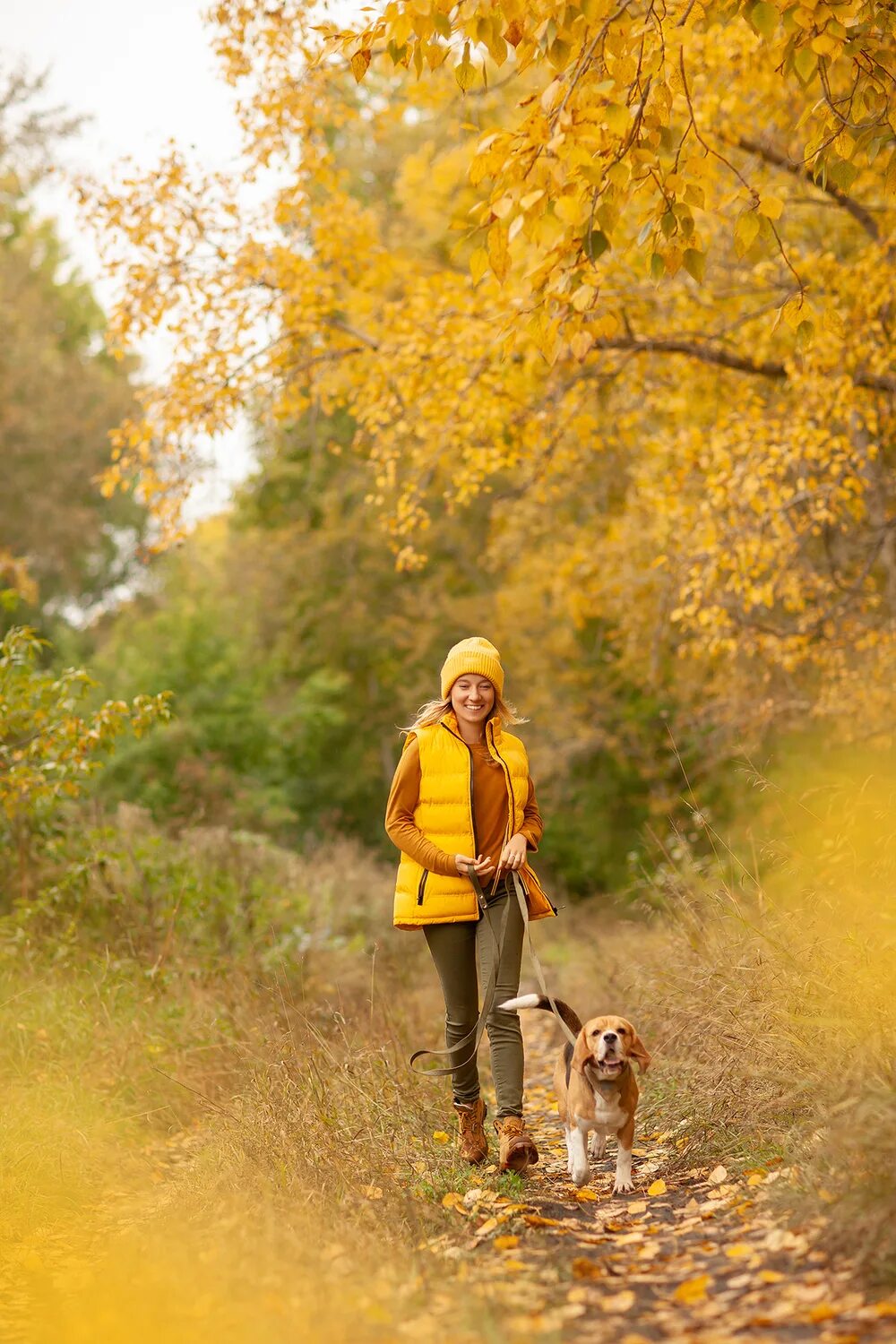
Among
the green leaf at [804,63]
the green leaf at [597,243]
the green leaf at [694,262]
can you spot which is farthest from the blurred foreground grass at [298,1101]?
the green leaf at [804,63]

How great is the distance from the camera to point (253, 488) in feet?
84.5

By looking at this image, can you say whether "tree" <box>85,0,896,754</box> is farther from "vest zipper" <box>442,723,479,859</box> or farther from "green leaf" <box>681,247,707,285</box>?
"vest zipper" <box>442,723,479,859</box>

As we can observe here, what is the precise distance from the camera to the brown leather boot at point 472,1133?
17.3 feet

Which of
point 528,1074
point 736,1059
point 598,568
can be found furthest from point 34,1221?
point 598,568

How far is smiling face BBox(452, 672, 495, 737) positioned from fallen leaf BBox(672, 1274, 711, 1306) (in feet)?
7.79

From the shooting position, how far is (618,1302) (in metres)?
3.70

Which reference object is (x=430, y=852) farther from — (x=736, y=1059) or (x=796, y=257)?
(x=796, y=257)

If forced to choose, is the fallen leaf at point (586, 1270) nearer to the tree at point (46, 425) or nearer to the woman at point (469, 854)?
the woman at point (469, 854)

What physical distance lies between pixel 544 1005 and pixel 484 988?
0.84 feet

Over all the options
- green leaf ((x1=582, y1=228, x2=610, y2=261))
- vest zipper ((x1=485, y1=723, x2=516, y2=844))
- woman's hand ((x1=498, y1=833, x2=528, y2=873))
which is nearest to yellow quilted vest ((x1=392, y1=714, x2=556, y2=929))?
vest zipper ((x1=485, y1=723, x2=516, y2=844))

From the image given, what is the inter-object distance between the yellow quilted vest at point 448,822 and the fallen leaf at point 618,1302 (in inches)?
68.7

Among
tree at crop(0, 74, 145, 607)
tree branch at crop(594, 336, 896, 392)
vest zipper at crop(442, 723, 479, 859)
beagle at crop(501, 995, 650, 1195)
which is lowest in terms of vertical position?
beagle at crop(501, 995, 650, 1195)

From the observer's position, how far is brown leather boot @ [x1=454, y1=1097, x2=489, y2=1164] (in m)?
5.28

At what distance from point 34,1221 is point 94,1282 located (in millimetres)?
1052
